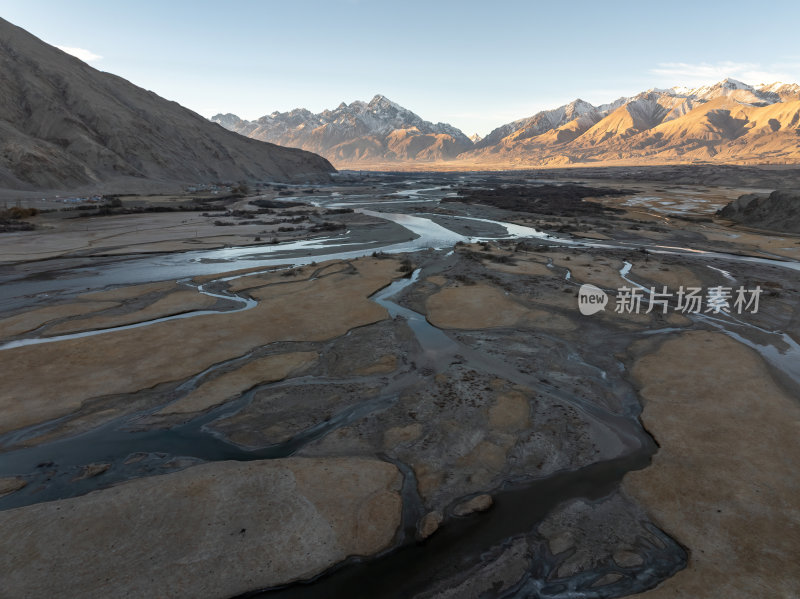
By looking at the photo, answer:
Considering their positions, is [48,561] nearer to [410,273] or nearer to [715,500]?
[715,500]

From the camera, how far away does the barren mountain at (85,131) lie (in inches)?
3091

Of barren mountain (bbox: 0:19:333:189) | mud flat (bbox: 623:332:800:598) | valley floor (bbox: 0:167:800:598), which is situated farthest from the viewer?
barren mountain (bbox: 0:19:333:189)

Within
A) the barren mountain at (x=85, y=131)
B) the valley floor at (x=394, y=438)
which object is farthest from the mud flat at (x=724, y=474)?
the barren mountain at (x=85, y=131)

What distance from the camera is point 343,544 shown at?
9.95 metres

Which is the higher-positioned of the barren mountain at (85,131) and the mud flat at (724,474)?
the barren mountain at (85,131)

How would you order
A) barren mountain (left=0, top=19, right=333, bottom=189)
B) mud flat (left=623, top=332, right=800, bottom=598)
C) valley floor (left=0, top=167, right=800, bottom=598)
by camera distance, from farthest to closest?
1. barren mountain (left=0, top=19, right=333, bottom=189)
2. valley floor (left=0, top=167, right=800, bottom=598)
3. mud flat (left=623, top=332, right=800, bottom=598)

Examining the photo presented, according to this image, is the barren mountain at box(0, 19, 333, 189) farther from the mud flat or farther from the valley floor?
the mud flat

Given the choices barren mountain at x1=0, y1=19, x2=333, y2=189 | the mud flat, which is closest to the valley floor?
the mud flat

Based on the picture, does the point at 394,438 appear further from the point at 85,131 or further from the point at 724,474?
the point at 85,131

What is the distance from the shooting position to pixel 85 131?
309ft

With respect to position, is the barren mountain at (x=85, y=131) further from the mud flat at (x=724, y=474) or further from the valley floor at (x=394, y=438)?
the mud flat at (x=724, y=474)

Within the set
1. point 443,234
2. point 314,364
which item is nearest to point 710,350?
point 314,364

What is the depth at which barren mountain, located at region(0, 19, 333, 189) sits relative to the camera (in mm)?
78500

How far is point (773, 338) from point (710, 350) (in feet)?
17.8
